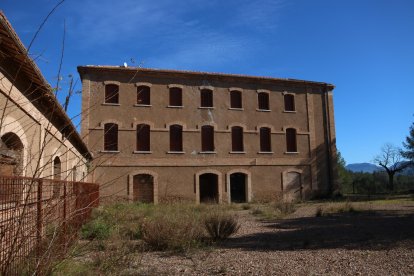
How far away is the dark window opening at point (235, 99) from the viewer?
25344 mm

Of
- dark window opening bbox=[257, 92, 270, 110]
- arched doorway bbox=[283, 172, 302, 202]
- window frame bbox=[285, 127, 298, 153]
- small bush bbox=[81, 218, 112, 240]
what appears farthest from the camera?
window frame bbox=[285, 127, 298, 153]

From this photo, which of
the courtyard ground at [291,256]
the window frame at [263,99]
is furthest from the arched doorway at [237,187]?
the courtyard ground at [291,256]

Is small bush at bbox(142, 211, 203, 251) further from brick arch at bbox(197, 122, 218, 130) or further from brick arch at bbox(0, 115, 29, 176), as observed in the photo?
brick arch at bbox(197, 122, 218, 130)

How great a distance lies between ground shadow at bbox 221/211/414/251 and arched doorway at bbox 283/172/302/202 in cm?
1283

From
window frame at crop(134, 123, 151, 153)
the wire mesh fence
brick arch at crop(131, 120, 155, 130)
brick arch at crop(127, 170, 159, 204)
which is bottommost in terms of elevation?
the wire mesh fence

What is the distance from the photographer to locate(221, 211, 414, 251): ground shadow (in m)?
8.38

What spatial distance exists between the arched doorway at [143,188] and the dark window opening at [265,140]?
7.35 metres

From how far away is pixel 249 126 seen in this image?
82.8ft

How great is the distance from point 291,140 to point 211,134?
18.3ft

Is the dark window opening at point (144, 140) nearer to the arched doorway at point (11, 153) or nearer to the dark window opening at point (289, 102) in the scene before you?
the dark window opening at point (289, 102)

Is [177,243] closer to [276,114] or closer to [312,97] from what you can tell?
[276,114]

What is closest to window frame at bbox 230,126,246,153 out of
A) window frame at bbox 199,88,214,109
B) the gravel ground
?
window frame at bbox 199,88,214,109

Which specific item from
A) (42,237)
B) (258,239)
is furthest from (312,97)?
(42,237)

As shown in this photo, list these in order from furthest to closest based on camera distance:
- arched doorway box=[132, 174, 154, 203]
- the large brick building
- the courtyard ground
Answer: arched doorway box=[132, 174, 154, 203] → the large brick building → the courtyard ground
